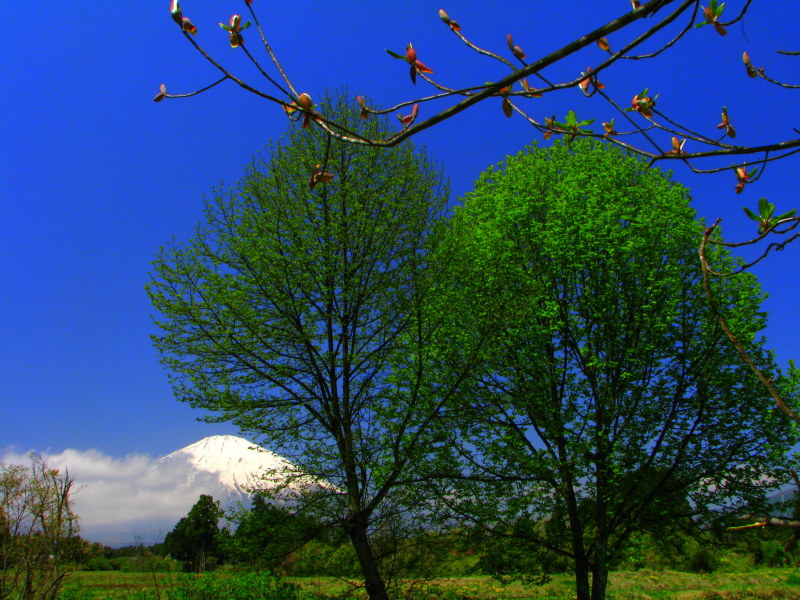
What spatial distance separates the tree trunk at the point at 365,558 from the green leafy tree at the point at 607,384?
71.5 inches

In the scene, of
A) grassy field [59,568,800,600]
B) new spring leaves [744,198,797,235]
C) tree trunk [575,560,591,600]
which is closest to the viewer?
new spring leaves [744,198,797,235]

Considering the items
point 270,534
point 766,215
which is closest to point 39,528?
point 270,534

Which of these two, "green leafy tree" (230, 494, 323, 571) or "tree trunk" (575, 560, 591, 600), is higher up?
"green leafy tree" (230, 494, 323, 571)

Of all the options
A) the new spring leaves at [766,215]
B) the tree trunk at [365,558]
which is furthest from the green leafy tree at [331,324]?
the new spring leaves at [766,215]

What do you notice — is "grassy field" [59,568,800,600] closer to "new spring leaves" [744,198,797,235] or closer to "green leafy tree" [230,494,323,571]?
"green leafy tree" [230,494,323,571]

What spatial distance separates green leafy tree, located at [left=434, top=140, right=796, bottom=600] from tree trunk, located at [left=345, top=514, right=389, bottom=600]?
1.82 m

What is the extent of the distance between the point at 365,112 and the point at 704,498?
11.9 m

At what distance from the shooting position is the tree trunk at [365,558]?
352 inches

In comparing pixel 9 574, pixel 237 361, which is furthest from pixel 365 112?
pixel 9 574

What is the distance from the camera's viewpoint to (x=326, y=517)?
9289mm

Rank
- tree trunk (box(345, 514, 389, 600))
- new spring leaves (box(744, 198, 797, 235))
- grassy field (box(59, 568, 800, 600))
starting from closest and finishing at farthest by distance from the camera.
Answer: new spring leaves (box(744, 198, 797, 235)) < tree trunk (box(345, 514, 389, 600)) < grassy field (box(59, 568, 800, 600))

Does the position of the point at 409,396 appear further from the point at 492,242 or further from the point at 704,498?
the point at 704,498

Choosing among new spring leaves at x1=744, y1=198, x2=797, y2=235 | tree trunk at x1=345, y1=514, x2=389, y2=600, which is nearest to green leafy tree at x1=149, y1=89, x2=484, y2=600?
tree trunk at x1=345, y1=514, x2=389, y2=600

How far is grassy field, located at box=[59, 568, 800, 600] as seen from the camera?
33.7ft
